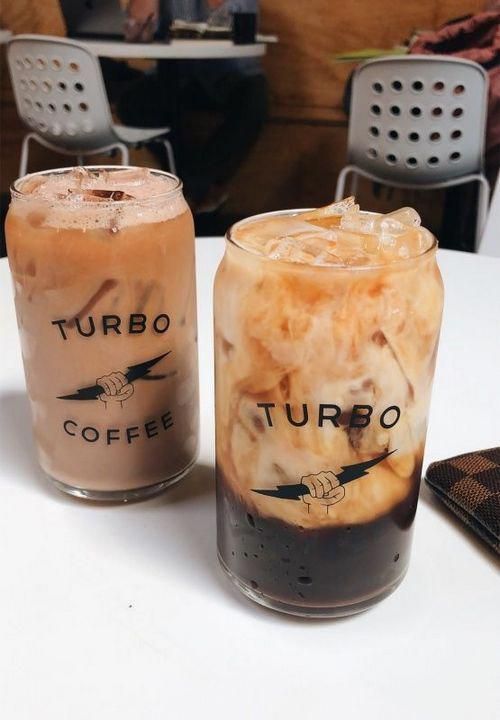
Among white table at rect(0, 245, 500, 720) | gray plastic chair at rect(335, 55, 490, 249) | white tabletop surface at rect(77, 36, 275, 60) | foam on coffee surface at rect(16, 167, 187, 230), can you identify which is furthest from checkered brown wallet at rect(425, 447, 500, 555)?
white tabletop surface at rect(77, 36, 275, 60)

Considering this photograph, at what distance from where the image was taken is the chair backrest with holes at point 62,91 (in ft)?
7.73

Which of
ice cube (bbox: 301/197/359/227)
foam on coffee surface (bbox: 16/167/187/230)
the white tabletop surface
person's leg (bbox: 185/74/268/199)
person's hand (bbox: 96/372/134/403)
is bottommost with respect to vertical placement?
person's leg (bbox: 185/74/268/199)

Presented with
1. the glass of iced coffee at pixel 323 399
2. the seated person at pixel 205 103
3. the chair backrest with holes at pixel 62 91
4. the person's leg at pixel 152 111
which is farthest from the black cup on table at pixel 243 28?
the glass of iced coffee at pixel 323 399

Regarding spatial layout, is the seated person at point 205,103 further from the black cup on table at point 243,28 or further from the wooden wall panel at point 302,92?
the black cup on table at point 243,28

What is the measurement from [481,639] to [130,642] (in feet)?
0.61

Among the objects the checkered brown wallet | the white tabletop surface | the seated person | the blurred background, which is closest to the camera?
the checkered brown wallet

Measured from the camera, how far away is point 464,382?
2.18ft

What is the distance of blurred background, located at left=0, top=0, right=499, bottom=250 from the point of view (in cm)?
306

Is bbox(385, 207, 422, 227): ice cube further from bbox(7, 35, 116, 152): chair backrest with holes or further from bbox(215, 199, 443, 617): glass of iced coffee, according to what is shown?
bbox(7, 35, 116, 152): chair backrest with holes

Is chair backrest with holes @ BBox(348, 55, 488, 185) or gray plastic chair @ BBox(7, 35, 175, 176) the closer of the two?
chair backrest with holes @ BBox(348, 55, 488, 185)

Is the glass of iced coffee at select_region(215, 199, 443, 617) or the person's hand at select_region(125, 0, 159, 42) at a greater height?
the glass of iced coffee at select_region(215, 199, 443, 617)

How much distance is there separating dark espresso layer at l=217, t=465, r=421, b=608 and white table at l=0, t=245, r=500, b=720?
0.02 metres

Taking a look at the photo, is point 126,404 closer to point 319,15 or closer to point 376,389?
point 376,389

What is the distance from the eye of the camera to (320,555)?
39 centimetres
